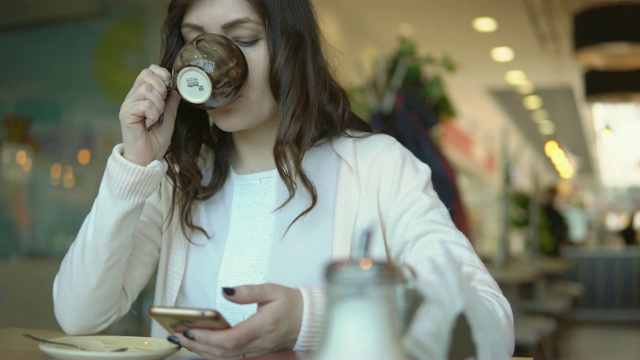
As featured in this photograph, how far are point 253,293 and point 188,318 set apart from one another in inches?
2.7

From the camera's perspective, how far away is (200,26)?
1295 mm

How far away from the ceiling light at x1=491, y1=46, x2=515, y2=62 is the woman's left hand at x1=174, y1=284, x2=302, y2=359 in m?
7.37

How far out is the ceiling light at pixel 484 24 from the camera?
22.7 ft

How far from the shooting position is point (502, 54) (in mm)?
8250

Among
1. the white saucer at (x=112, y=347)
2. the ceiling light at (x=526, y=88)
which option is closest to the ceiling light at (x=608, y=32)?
the ceiling light at (x=526, y=88)

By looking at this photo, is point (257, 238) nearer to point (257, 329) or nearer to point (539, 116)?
point (257, 329)

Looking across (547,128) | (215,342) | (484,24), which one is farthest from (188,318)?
(547,128)

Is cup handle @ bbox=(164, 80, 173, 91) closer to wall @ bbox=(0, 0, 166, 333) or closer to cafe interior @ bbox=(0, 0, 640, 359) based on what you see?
cafe interior @ bbox=(0, 0, 640, 359)

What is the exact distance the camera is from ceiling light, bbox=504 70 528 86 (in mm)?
9070

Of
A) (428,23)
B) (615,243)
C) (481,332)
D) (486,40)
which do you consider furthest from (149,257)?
(615,243)

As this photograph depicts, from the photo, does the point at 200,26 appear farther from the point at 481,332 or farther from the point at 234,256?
the point at 481,332

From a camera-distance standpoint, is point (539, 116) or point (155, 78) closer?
point (155, 78)

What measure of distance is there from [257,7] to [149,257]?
453mm

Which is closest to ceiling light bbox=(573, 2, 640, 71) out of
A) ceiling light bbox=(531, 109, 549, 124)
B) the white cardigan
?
the white cardigan
